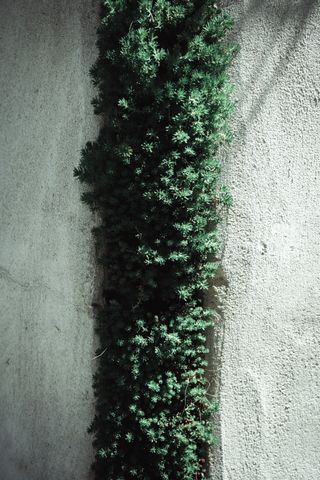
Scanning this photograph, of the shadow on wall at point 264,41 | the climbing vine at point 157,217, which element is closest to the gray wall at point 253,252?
the shadow on wall at point 264,41

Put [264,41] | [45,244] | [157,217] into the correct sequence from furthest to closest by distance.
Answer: [45,244], [264,41], [157,217]

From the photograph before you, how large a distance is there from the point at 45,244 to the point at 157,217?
4.16 ft

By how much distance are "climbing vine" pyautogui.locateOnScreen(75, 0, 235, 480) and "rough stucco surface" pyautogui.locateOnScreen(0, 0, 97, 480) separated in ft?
1.14

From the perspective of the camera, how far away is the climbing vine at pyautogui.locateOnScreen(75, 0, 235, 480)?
2.84 m

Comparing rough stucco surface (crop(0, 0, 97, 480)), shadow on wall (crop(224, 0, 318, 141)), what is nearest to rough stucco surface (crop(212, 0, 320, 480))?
shadow on wall (crop(224, 0, 318, 141))

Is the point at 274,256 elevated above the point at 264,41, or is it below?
below

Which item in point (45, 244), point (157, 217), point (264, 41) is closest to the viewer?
point (157, 217)

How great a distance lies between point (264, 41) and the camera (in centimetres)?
311

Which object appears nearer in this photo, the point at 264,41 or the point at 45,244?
the point at 264,41

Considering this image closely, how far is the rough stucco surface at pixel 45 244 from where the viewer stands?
3.50 metres

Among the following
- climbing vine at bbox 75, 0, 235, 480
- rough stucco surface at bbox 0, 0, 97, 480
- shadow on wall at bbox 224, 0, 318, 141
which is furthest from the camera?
rough stucco surface at bbox 0, 0, 97, 480

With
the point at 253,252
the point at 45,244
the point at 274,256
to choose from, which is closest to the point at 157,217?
the point at 253,252

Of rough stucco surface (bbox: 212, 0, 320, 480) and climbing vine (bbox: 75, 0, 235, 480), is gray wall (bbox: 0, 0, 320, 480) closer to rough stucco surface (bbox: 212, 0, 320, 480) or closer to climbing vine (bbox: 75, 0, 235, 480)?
rough stucco surface (bbox: 212, 0, 320, 480)

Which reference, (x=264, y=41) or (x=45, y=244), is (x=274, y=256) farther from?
(x=45, y=244)
